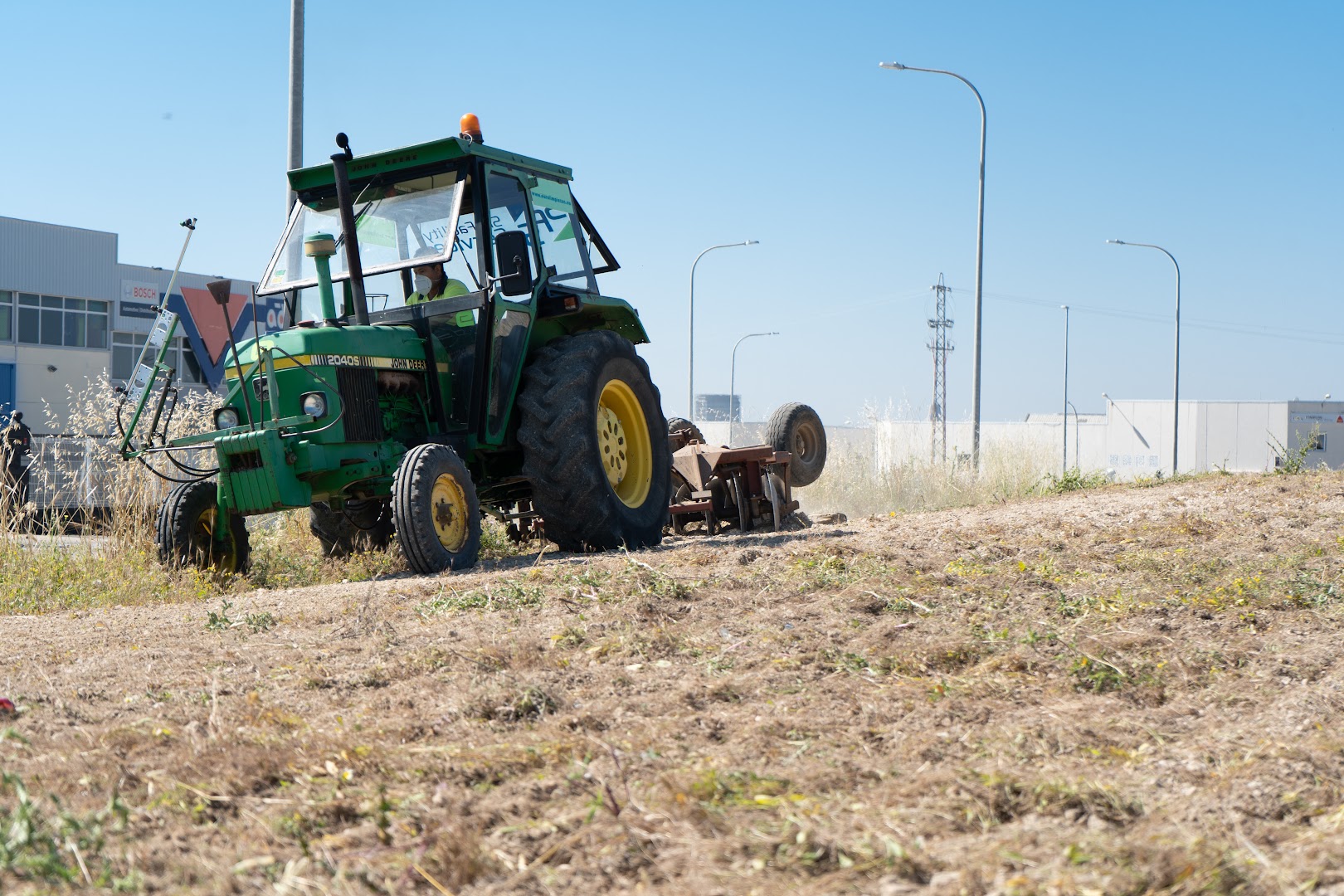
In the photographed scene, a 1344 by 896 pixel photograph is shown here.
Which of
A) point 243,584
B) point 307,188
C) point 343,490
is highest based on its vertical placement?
point 307,188

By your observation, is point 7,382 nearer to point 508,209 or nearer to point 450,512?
point 508,209

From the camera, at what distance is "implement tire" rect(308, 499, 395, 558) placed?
8672mm

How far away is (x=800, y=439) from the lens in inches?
484

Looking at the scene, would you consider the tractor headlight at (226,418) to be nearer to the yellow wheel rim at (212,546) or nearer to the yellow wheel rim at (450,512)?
the yellow wheel rim at (212,546)

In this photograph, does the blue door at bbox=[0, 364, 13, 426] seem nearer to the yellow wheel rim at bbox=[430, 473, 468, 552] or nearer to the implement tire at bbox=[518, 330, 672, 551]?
the implement tire at bbox=[518, 330, 672, 551]

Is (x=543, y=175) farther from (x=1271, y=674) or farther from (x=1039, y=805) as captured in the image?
(x=1039, y=805)

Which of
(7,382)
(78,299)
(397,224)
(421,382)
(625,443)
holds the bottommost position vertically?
(625,443)

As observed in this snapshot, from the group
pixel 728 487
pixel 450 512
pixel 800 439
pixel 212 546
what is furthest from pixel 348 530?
pixel 800 439

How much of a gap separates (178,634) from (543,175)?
4539 mm

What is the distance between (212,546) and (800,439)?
603cm

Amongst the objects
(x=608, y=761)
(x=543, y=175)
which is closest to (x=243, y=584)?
(x=543, y=175)

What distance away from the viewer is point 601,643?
4.64 m

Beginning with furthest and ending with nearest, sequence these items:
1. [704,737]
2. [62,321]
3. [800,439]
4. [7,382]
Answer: [62,321] → [7,382] → [800,439] → [704,737]

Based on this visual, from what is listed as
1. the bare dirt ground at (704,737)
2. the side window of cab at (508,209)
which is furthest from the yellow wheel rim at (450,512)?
the side window of cab at (508,209)
